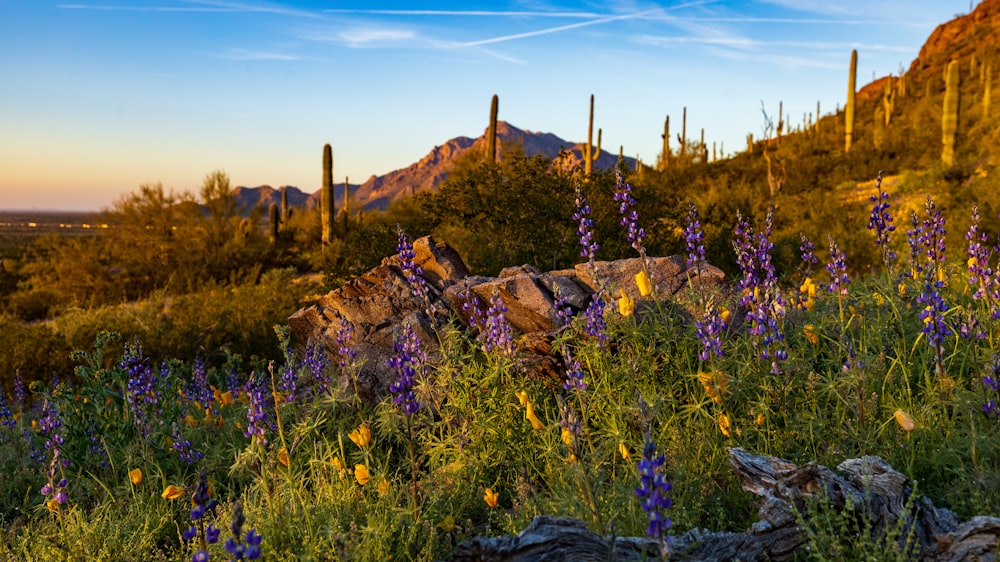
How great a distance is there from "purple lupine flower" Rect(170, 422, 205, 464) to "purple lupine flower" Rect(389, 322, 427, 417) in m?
2.04

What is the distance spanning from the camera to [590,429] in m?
4.12

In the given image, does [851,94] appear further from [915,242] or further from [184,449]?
[184,449]

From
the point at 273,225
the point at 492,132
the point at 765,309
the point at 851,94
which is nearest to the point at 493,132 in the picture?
the point at 492,132

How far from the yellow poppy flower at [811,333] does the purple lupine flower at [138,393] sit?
4423mm

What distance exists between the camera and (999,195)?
665 inches

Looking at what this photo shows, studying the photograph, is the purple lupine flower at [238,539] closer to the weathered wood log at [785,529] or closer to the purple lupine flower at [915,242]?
the weathered wood log at [785,529]

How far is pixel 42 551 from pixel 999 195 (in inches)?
801

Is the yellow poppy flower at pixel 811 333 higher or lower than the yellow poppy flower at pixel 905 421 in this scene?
higher

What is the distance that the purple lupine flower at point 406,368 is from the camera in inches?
123

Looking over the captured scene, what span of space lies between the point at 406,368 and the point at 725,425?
1.73 meters

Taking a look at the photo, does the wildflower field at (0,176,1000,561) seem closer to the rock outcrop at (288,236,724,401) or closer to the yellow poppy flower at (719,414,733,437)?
the yellow poppy flower at (719,414,733,437)

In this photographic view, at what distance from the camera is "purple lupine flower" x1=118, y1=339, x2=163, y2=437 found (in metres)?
4.68

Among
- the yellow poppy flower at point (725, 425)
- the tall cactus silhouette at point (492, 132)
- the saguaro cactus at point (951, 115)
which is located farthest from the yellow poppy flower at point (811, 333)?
the saguaro cactus at point (951, 115)

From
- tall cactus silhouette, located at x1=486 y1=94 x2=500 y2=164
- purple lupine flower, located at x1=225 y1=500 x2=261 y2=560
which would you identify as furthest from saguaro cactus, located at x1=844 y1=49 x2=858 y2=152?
purple lupine flower, located at x1=225 y1=500 x2=261 y2=560
